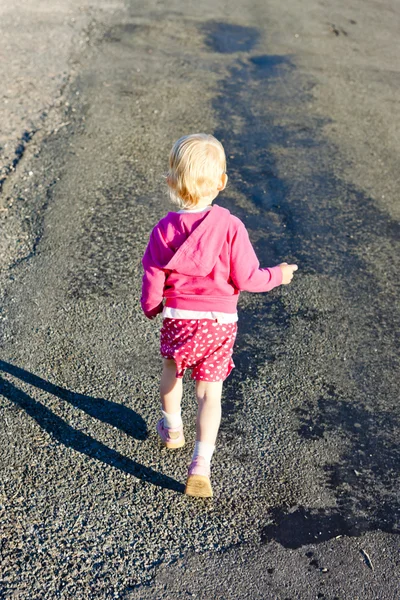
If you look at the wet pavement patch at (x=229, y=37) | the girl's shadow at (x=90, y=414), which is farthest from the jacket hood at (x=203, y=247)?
the wet pavement patch at (x=229, y=37)

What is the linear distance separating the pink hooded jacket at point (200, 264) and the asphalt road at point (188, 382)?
0.90m

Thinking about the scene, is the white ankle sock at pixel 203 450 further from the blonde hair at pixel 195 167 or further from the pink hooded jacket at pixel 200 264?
the blonde hair at pixel 195 167

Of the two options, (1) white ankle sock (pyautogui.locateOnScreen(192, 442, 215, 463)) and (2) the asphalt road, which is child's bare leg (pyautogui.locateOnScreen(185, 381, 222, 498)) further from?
(2) the asphalt road

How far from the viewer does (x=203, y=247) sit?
3.10 metres

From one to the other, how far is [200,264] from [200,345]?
0.41 meters

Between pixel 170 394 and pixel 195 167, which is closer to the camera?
pixel 195 167

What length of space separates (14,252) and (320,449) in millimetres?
2713

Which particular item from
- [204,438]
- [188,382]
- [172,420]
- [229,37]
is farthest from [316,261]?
[229,37]

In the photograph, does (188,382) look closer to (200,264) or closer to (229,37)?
(200,264)

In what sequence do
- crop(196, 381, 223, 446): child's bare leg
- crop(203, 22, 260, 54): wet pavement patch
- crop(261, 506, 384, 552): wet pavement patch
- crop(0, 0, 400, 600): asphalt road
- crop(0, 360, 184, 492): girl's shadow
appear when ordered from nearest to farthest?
crop(0, 0, 400, 600): asphalt road → crop(261, 506, 384, 552): wet pavement patch → crop(196, 381, 223, 446): child's bare leg → crop(0, 360, 184, 492): girl's shadow → crop(203, 22, 260, 54): wet pavement patch

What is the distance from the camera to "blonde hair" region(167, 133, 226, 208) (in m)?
3.03

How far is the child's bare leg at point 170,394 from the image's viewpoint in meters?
3.48

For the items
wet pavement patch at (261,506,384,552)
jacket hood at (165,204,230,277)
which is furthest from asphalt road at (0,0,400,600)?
jacket hood at (165,204,230,277)

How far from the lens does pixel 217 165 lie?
10.1 ft
